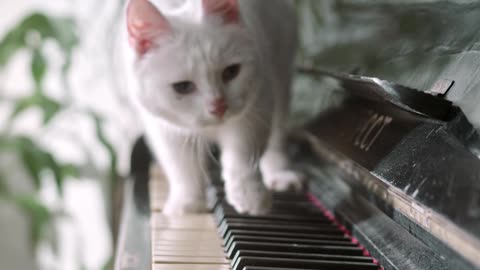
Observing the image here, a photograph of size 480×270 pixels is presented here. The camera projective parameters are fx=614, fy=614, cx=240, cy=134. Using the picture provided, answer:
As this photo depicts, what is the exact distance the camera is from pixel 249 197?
1.10 metres

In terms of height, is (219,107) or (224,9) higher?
(224,9)

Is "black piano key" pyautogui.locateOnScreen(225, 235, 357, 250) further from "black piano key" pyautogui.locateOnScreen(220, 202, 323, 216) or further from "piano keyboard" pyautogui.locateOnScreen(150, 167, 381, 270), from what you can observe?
"black piano key" pyautogui.locateOnScreen(220, 202, 323, 216)

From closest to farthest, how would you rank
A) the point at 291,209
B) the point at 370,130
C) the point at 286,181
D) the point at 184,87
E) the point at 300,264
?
the point at 300,264 < the point at 370,130 < the point at 184,87 < the point at 291,209 < the point at 286,181

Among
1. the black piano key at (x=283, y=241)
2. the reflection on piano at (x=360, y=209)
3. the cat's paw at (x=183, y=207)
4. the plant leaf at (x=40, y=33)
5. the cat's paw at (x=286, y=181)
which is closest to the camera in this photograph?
the reflection on piano at (x=360, y=209)

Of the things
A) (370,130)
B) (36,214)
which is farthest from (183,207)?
(36,214)

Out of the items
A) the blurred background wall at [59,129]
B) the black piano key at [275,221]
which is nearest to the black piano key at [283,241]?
the black piano key at [275,221]

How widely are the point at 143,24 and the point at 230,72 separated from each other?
17cm

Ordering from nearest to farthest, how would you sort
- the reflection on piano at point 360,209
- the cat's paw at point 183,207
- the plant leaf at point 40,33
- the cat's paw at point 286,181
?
the reflection on piano at point 360,209
the cat's paw at point 183,207
the cat's paw at point 286,181
the plant leaf at point 40,33

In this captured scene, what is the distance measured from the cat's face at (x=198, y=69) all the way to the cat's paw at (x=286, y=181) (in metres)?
0.28

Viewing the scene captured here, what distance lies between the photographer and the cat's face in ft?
3.34

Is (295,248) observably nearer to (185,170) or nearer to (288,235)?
(288,235)

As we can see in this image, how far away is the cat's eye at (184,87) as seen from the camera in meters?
1.03

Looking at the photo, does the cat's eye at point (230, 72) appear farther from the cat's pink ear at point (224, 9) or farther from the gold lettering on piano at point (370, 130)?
the gold lettering on piano at point (370, 130)

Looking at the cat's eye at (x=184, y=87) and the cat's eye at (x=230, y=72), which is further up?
the cat's eye at (x=230, y=72)
